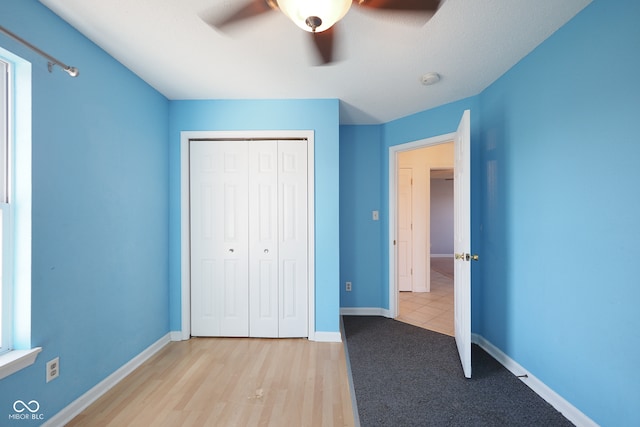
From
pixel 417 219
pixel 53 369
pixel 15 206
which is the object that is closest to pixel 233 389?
pixel 53 369

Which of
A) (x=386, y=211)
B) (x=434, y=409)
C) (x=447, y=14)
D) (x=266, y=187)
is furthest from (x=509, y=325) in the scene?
(x=266, y=187)

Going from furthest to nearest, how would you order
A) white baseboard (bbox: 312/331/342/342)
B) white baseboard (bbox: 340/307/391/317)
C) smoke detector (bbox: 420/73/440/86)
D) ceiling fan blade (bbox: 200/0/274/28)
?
white baseboard (bbox: 340/307/391/317), white baseboard (bbox: 312/331/342/342), smoke detector (bbox: 420/73/440/86), ceiling fan blade (bbox: 200/0/274/28)

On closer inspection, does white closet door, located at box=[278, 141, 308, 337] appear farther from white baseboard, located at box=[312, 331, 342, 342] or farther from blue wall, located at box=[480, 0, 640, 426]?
blue wall, located at box=[480, 0, 640, 426]

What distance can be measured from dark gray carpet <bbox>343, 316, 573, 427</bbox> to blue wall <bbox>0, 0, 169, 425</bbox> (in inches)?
72.1

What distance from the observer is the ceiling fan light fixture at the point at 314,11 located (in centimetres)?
104

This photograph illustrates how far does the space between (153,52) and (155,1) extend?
0.55 m

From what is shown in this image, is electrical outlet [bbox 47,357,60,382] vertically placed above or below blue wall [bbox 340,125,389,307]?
below

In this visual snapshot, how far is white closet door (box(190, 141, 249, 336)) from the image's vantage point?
264 centimetres

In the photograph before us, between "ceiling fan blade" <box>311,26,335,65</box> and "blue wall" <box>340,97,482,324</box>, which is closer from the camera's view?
"ceiling fan blade" <box>311,26,335,65</box>

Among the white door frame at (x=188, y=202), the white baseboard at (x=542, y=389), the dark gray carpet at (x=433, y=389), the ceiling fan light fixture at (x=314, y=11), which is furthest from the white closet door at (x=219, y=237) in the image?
the white baseboard at (x=542, y=389)

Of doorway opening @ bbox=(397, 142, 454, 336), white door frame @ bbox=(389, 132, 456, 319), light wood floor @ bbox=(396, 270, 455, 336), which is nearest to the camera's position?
light wood floor @ bbox=(396, 270, 455, 336)

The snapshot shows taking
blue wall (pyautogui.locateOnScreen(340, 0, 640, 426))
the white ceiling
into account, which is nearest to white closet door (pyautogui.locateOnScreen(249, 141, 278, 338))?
the white ceiling

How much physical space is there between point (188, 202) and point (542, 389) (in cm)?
328

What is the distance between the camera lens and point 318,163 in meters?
2.60
